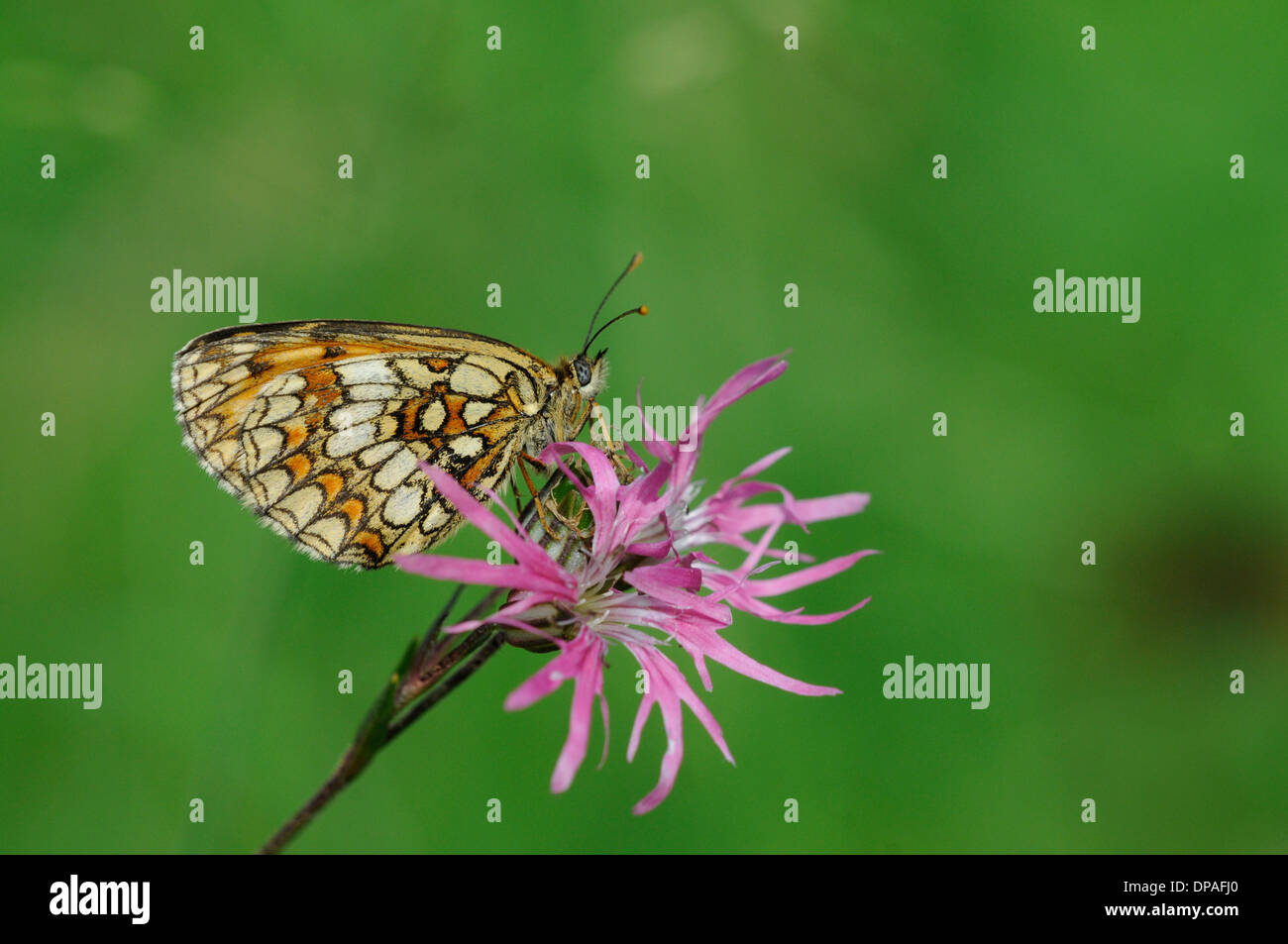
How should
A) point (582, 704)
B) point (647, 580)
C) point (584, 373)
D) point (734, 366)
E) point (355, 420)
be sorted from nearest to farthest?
point (582, 704) → point (647, 580) → point (355, 420) → point (584, 373) → point (734, 366)

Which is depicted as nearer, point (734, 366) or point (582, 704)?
point (582, 704)

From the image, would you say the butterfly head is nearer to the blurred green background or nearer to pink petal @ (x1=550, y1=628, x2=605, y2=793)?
pink petal @ (x1=550, y1=628, x2=605, y2=793)

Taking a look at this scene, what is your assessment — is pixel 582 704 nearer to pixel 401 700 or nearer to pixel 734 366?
pixel 401 700

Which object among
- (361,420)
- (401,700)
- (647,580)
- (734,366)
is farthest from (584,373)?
(734,366)

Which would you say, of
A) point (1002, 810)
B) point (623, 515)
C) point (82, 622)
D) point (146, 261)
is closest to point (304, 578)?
point (82, 622)

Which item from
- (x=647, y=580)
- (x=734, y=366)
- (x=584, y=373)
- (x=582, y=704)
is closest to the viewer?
(x=582, y=704)

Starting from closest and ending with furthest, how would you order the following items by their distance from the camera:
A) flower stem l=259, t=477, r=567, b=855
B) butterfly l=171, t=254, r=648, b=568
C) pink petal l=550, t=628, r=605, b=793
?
pink petal l=550, t=628, r=605, b=793, flower stem l=259, t=477, r=567, b=855, butterfly l=171, t=254, r=648, b=568

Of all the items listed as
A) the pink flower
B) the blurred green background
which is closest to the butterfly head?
the pink flower
